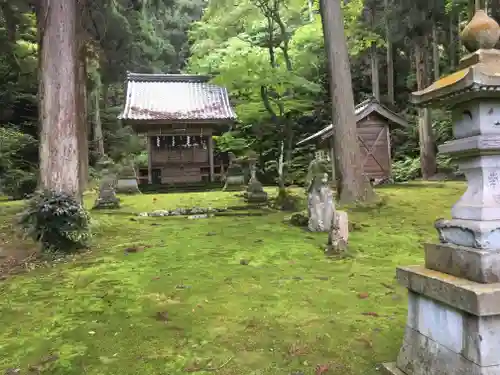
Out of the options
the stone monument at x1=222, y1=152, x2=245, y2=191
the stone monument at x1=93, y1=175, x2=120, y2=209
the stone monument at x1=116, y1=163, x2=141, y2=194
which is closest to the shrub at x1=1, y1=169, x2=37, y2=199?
the stone monument at x1=116, y1=163, x2=141, y2=194

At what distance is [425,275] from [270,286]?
2.45 meters

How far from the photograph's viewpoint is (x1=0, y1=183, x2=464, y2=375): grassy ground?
121 inches

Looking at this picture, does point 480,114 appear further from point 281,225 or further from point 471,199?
point 281,225

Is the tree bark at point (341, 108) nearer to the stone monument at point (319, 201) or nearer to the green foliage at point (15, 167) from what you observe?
the stone monument at point (319, 201)

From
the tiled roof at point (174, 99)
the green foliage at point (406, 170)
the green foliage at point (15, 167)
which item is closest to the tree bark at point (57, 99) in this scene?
the green foliage at point (15, 167)

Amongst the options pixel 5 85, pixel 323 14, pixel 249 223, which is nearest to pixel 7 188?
pixel 5 85

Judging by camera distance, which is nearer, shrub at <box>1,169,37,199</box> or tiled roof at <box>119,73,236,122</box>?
shrub at <box>1,169,37,199</box>

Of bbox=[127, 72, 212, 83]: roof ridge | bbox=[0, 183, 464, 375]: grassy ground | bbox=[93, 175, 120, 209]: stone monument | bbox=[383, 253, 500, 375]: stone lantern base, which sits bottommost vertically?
bbox=[0, 183, 464, 375]: grassy ground

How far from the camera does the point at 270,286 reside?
15.7 ft

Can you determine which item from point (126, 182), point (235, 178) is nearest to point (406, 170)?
point (235, 178)

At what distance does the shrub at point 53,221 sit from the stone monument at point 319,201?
3993mm

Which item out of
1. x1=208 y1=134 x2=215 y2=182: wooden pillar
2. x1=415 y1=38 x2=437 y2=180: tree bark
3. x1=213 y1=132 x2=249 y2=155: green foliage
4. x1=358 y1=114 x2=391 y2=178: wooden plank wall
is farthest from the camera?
x1=208 y1=134 x2=215 y2=182: wooden pillar

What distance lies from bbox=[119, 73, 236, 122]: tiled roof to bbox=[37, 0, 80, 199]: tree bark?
11849mm

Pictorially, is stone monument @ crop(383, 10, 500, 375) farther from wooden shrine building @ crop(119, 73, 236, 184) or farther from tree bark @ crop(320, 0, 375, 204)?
wooden shrine building @ crop(119, 73, 236, 184)
